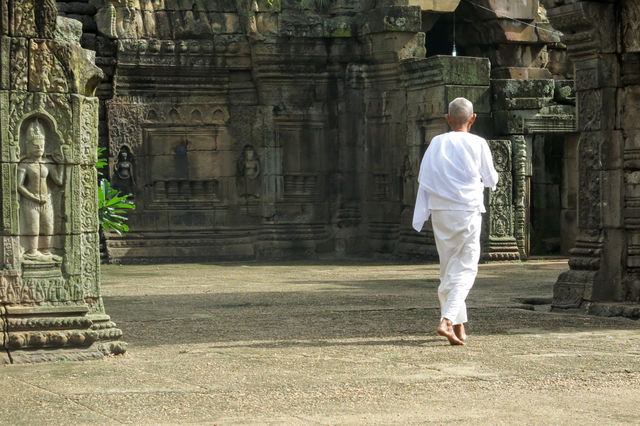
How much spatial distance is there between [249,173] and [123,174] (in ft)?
6.38

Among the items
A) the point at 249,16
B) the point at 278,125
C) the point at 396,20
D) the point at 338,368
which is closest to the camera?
the point at 338,368

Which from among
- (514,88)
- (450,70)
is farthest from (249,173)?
(514,88)

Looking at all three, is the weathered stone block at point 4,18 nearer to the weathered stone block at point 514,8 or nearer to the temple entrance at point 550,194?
the temple entrance at point 550,194

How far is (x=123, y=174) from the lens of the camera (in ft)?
60.5

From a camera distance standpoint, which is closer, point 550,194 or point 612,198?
point 612,198

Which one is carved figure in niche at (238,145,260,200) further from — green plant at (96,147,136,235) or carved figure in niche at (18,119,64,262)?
carved figure in niche at (18,119,64,262)

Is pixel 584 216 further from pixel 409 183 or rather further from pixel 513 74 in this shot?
pixel 513 74

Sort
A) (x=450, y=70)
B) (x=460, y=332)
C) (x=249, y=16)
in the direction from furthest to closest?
(x=249, y=16), (x=450, y=70), (x=460, y=332)

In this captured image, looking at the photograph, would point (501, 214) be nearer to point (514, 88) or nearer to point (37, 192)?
point (514, 88)

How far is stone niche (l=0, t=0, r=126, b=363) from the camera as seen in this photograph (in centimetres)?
735

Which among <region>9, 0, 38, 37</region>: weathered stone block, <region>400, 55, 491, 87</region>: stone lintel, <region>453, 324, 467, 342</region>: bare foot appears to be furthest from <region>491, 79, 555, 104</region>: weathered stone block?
<region>9, 0, 38, 37</region>: weathered stone block

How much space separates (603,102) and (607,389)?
4.80 meters

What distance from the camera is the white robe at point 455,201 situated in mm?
8328

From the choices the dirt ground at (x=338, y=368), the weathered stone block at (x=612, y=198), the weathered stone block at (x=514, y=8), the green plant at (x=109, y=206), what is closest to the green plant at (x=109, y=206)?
the green plant at (x=109, y=206)
